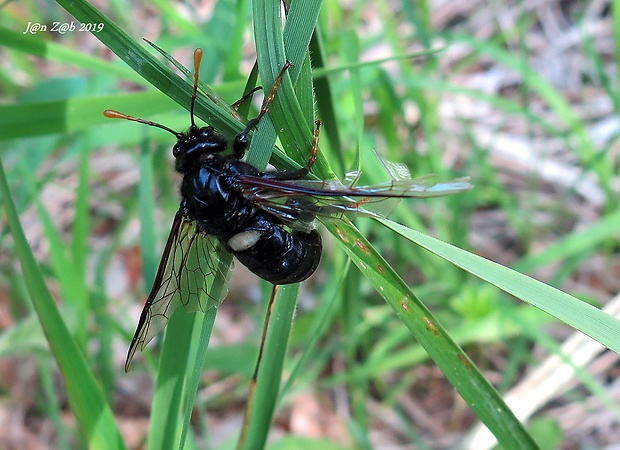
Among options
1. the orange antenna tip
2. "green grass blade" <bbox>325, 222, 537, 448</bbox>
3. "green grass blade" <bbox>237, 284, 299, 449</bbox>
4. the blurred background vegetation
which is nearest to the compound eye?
the blurred background vegetation

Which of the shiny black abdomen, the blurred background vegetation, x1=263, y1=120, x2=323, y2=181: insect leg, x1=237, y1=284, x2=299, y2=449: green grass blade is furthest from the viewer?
the blurred background vegetation

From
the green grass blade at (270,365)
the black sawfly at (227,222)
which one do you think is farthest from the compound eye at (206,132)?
the green grass blade at (270,365)

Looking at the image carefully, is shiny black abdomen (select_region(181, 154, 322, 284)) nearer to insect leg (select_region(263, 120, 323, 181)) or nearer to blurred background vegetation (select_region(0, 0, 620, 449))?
insect leg (select_region(263, 120, 323, 181))

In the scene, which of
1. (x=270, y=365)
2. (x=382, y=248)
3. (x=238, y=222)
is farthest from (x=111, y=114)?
(x=382, y=248)

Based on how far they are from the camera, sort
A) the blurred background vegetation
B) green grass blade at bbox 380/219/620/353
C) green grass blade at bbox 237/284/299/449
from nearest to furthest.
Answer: green grass blade at bbox 380/219/620/353, green grass blade at bbox 237/284/299/449, the blurred background vegetation

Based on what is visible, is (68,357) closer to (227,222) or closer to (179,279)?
(179,279)

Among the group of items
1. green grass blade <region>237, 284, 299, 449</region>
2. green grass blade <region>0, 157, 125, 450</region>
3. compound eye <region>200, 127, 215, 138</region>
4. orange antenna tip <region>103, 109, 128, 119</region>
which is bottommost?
green grass blade <region>237, 284, 299, 449</region>

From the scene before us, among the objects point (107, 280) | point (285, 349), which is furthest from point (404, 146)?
point (285, 349)

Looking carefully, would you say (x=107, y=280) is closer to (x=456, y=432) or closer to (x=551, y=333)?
(x=456, y=432)

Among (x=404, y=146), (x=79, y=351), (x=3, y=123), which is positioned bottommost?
(x=79, y=351)
